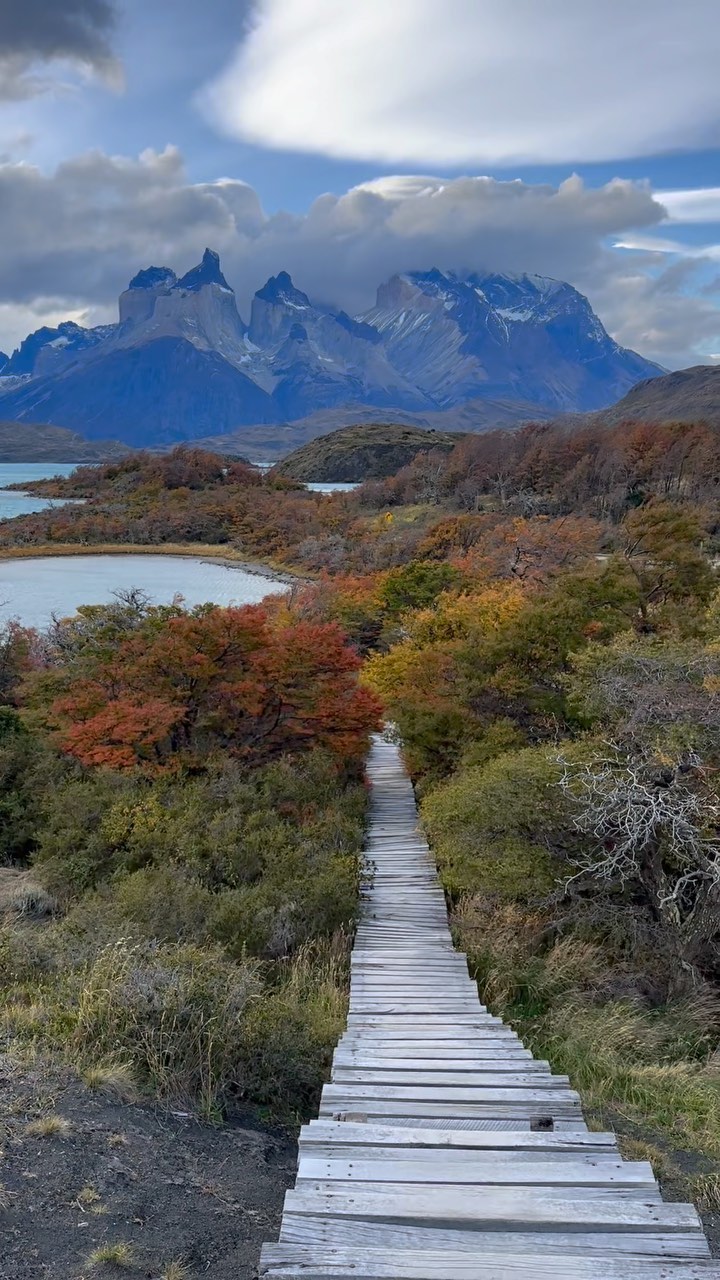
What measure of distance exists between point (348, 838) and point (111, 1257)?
27.0 ft

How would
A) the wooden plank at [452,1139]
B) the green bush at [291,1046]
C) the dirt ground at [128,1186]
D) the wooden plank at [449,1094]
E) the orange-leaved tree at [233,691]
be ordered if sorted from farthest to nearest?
the orange-leaved tree at [233,691] → the green bush at [291,1046] → the wooden plank at [449,1094] → the wooden plank at [452,1139] → the dirt ground at [128,1186]

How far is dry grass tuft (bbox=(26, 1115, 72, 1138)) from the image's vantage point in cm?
453

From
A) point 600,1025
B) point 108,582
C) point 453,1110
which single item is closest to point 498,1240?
point 453,1110

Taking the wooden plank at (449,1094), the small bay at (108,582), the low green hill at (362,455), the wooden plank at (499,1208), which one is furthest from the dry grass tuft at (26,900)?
the low green hill at (362,455)

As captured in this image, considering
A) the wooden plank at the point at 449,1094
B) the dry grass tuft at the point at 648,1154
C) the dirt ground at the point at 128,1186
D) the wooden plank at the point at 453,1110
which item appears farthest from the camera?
the dry grass tuft at the point at 648,1154

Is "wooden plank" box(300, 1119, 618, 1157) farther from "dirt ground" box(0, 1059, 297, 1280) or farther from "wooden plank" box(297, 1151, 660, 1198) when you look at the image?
Answer: "dirt ground" box(0, 1059, 297, 1280)

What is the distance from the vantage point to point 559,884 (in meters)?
8.96

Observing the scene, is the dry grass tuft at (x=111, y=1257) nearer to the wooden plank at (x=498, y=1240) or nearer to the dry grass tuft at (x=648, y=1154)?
the wooden plank at (x=498, y=1240)

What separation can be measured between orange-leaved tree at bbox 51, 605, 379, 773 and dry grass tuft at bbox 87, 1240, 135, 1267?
32.9 feet

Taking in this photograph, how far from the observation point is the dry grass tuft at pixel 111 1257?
3646 mm

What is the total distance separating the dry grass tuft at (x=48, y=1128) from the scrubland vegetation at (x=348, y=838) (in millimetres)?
747

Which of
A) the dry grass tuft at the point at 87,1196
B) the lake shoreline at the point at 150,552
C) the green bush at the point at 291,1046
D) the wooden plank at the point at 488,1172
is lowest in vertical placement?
the lake shoreline at the point at 150,552

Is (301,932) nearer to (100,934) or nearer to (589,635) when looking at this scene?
(100,934)

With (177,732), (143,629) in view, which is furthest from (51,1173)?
(143,629)
